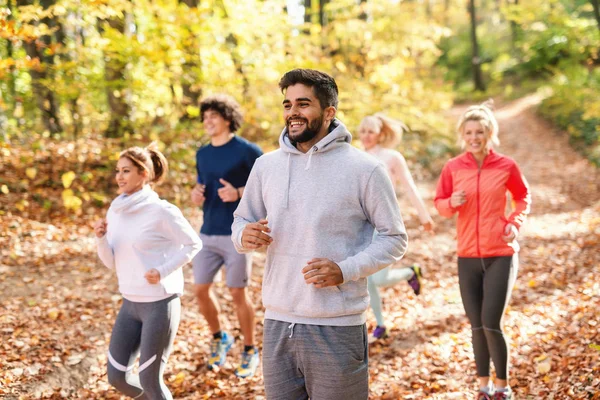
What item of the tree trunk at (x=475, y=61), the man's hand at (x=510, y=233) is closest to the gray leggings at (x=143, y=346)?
the man's hand at (x=510, y=233)

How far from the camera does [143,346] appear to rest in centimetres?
346

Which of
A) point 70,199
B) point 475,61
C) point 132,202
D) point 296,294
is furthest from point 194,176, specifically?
point 475,61

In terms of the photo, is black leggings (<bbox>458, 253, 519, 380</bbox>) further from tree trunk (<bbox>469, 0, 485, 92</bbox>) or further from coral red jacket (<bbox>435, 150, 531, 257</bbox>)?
tree trunk (<bbox>469, 0, 485, 92</bbox>)

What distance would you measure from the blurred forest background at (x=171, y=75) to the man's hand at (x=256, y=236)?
363cm

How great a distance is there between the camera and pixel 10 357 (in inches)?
187

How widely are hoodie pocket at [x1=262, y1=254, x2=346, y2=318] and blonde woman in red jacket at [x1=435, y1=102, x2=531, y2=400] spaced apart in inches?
75.4

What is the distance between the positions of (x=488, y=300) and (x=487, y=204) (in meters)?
0.75

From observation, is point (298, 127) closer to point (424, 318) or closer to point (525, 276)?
point (424, 318)

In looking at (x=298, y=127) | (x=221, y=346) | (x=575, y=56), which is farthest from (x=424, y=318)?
(x=575, y=56)

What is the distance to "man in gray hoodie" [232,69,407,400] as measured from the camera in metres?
2.58

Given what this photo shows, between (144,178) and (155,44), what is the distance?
512 cm

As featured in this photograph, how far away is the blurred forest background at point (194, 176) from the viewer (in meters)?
4.94

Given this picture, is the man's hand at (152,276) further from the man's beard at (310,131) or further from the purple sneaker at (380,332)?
the purple sneaker at (380,332)

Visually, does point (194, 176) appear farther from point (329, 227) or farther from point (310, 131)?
point (329, 227)
